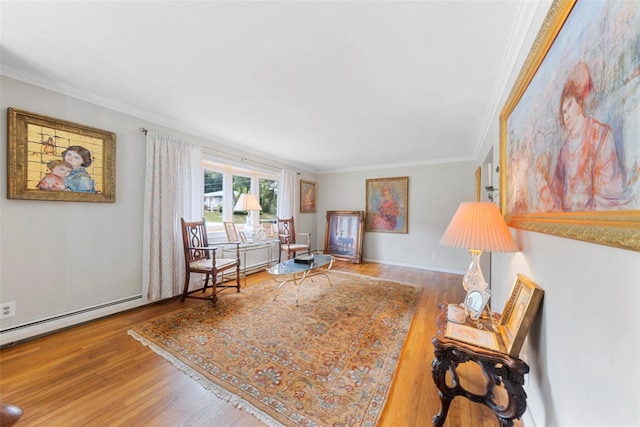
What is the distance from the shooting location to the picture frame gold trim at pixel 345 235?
5.14m

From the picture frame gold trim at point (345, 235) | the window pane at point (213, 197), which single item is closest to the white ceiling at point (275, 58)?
the window pane at point (213, 197)

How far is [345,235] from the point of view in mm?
5332

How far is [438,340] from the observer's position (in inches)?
45.2

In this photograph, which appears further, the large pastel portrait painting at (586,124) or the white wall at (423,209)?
the white wall at (423,209)

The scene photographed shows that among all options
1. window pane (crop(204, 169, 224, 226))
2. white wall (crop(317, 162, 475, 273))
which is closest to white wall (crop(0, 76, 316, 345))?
window pane (crop(204, 169, 224, 226))

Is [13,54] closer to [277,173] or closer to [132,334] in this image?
[132,334]

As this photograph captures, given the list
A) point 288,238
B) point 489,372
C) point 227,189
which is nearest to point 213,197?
point 227,189

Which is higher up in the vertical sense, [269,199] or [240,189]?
[240,189]

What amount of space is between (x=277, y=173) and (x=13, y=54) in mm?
3355

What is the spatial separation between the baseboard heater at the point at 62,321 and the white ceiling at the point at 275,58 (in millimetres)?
2079

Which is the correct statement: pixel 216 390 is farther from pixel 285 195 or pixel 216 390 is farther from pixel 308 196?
pixel 308 196

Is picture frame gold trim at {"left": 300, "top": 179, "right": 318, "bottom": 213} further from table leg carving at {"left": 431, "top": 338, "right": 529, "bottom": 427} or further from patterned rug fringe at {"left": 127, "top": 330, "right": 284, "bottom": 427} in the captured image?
table leg carving at {"left": 431, "top": 338, "right": 529, "bottom": 427}

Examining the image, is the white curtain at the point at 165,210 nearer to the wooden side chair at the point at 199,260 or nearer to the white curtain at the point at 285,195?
the wooden side chair at the point at 199,260

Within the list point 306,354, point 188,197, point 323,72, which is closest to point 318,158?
point 188,197
